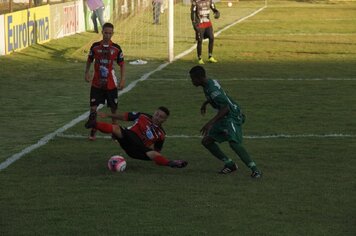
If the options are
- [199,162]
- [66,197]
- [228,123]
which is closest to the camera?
[66,197]

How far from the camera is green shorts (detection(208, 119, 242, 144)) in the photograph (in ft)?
41.2

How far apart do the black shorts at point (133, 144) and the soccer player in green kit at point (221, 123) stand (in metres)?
0.77

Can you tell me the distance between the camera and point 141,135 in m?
13.1

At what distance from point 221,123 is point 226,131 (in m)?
0.11

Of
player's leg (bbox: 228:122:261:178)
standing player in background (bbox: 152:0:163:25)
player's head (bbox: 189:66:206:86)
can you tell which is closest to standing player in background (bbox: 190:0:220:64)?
standing player in background (bbox: 152:0:163:25)

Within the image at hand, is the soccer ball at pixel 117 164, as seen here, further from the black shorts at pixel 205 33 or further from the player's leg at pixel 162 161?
the black shorts at pixel 205 33

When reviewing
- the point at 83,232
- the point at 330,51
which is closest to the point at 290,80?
the point at 330,51

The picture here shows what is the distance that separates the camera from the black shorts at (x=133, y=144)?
1304 cm

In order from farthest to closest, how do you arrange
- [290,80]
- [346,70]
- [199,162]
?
[346,70]
[290,80]
[199,162]

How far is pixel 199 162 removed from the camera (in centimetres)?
1376

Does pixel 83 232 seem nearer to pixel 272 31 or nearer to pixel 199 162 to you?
pixel 199 162

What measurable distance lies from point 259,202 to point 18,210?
239 cm

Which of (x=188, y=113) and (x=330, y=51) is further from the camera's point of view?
(x=330, y=51)

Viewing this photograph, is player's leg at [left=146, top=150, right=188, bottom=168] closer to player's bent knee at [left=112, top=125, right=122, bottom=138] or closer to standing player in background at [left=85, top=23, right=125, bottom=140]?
player's bent knee at [left=112, top=125, right=122, bottom=138]
